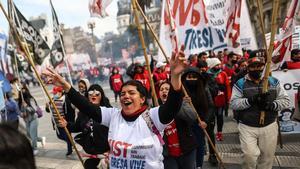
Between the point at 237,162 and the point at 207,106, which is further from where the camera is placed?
the point at 237,162

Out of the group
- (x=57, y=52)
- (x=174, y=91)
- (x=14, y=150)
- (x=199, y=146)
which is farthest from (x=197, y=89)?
(x=14, y=150)

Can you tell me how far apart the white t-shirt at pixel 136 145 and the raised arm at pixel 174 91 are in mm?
92

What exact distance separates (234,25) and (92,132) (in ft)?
10.9

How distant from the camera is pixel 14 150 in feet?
3.07

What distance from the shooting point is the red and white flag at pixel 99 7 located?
4742 millimetres

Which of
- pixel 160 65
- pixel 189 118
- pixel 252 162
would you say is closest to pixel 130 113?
pixel 189 118

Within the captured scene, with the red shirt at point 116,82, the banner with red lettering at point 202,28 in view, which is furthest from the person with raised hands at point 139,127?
the red shirt at point 116,82

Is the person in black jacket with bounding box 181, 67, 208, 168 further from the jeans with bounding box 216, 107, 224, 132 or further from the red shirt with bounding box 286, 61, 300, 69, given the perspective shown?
the red shirt with bounding box 286, 61, 300, 69

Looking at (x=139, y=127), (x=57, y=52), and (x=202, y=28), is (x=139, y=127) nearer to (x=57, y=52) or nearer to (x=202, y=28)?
(x=202, y=28)

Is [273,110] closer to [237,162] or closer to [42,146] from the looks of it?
[237,162]

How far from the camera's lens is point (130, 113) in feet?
9.00

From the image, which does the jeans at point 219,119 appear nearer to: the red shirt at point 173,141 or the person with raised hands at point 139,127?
the red shirt at point 173,141

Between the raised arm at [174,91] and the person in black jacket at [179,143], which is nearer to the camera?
the raised arm at [174,91]

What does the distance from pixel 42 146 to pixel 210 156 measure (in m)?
4.20
